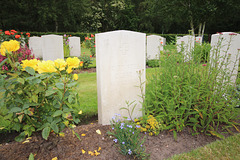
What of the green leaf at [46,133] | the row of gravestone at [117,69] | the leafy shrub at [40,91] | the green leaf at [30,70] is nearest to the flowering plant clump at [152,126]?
the row of gravestone at [117,69]

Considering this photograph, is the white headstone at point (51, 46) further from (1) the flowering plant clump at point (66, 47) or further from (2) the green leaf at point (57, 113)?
(2) the green leaf at point (57, 113)

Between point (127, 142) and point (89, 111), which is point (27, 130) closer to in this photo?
point (127, 142)

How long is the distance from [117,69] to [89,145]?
1117 millimetres

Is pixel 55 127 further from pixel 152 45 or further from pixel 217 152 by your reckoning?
pixel 152 45

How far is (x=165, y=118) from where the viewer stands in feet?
8.70

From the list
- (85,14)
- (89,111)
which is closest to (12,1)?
(85,14)

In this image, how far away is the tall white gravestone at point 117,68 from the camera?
2572 mm

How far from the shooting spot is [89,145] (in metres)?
2.25

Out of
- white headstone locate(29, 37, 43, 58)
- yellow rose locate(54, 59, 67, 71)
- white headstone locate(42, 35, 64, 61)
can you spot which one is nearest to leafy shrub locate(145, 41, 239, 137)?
yellow rose locate(54, 59, 67, 71)

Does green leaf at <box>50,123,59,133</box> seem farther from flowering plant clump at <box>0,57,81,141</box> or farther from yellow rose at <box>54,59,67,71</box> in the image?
yellow rose at <box>54,59,67,71</box>

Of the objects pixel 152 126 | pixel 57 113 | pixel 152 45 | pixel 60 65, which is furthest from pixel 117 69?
pixel 152 45

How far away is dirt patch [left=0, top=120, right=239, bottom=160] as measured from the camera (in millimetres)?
2014

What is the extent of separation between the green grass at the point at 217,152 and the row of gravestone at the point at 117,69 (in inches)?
33.9

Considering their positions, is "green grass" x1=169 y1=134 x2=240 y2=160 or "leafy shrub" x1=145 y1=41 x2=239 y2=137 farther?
"leafy shrub" x1=145 y1=41 x2=239 y2=137
